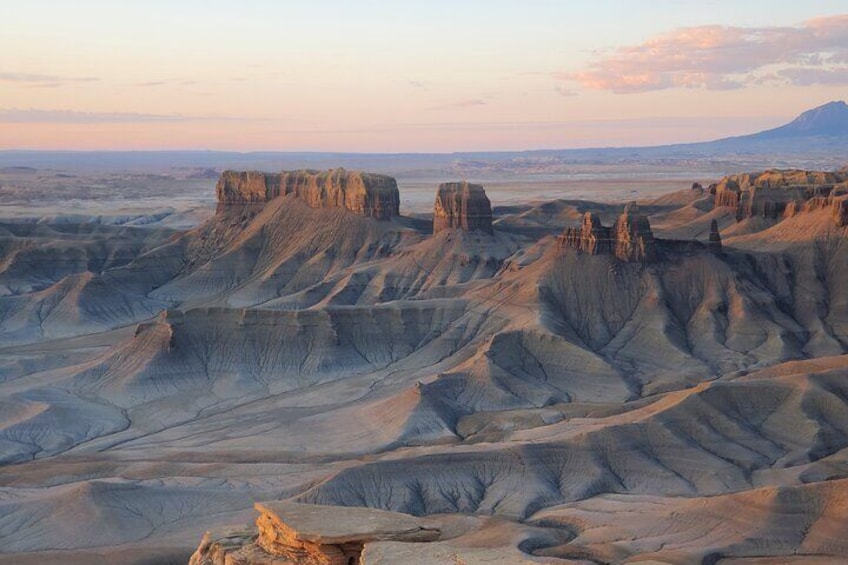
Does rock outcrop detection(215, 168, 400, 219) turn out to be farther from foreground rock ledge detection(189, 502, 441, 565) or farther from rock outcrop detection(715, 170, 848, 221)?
foreground rock ledge detection(189, 502, 441, 565)

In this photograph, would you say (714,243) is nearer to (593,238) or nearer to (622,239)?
(622,239)

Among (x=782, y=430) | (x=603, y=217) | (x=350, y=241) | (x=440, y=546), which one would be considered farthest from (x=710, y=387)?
(x=603, y=217)

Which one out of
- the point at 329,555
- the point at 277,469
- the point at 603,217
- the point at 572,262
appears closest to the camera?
the point at 329,555

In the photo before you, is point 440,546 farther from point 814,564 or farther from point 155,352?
point 155,352

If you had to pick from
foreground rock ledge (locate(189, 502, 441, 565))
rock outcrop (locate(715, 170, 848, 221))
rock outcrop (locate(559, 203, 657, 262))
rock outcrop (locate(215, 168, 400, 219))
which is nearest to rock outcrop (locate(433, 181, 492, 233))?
rock outcrop (locate(215, 168, 400, 219))

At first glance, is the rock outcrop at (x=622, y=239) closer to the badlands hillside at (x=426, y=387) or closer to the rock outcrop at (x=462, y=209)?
the badlands hillside at (x=426, y=387)

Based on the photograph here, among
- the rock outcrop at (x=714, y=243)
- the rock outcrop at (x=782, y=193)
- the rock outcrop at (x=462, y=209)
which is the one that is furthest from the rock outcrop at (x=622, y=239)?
the rock outcrop at (x=462, y=209)

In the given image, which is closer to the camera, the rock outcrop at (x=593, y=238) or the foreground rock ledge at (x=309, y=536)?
the foreground rock ledge at (x=309, y=536)
